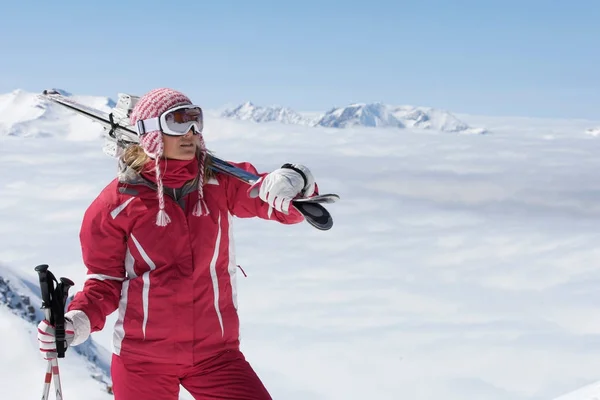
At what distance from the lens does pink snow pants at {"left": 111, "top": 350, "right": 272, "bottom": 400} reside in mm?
2979

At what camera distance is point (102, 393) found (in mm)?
6344

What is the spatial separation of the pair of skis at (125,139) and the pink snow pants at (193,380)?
0.82m

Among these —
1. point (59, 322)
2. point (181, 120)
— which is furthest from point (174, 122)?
point (59, 322)

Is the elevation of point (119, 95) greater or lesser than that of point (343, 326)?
lesser

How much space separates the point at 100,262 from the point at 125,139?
3.00ft

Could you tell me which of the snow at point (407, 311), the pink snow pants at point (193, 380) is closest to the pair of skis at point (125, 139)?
the pink snow pants at point (193, 380)

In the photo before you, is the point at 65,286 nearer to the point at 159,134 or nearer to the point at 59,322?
the point at 59,322

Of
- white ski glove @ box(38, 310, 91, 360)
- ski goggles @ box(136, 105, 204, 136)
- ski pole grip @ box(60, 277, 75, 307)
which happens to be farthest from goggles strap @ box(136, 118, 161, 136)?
white ski glove @ box(38, 310, 91, 360)

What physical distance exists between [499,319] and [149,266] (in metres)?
133

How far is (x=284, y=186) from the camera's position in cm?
289

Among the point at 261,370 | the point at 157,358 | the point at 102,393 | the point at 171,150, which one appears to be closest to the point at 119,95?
the point at 171,150

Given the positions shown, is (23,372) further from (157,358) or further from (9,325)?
(157,358)

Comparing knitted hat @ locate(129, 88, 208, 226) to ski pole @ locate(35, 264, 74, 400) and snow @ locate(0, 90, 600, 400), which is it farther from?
snow @ locate(0, 90, 600, 400)

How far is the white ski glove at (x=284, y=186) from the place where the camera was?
2.89 metres
